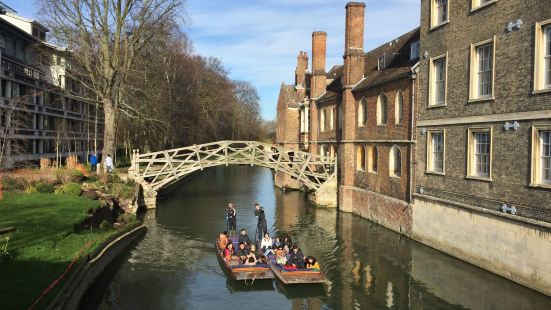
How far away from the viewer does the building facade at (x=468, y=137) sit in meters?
13.5

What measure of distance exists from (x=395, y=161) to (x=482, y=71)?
7648 millimetres

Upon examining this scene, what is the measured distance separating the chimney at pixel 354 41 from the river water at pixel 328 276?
9.02 m

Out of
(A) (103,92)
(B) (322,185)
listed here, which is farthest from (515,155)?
(A) (103,92)

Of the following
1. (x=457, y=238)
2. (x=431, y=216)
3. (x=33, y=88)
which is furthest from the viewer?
(x=33, y=88)

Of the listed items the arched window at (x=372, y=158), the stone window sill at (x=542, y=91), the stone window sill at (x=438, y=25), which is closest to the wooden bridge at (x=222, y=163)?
the arched window at (x=372, y=158)

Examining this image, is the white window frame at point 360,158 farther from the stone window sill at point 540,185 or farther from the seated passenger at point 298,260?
the stone window sill at point 540,185

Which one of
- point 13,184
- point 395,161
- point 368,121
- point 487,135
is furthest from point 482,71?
point 13,184

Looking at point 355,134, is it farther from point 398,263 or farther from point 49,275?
point 49,275

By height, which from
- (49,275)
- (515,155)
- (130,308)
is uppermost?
(515,155)

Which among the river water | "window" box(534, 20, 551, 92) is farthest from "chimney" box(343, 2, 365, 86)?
"window" box(534, 20, 551, 92)

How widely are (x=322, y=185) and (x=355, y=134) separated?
155 inches

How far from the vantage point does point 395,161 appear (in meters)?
23.0

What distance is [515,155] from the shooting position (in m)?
14.3

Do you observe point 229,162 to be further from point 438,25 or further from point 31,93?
point 31,93
